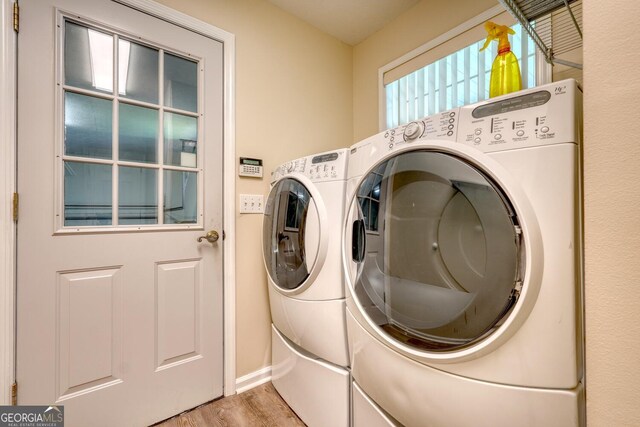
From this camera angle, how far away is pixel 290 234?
1354 millimetres

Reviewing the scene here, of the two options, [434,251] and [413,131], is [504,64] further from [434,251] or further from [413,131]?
[434,251]

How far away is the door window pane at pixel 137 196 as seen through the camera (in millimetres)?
1299

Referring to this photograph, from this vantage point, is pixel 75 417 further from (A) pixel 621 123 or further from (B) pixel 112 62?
(A) pixel 621 123

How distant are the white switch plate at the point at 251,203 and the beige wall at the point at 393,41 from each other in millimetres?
1026

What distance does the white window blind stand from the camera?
4.47 ft

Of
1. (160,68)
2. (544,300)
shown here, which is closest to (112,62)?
(160,68)

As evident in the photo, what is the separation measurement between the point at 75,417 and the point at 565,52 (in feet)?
8.88

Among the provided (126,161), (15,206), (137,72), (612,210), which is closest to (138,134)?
(126,161)

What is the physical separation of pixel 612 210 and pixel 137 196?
5.47ft

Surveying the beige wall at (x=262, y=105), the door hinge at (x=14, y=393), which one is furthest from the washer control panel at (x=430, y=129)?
the door hinge at (x=14, y=393)

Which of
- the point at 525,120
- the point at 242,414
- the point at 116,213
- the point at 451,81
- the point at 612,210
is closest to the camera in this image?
the point at 612,210

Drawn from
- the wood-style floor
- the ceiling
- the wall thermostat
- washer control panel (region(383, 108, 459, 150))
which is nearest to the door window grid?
the wall thermostat

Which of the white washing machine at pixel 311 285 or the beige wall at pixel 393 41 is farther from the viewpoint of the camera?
the beige wall at pixel 393 41

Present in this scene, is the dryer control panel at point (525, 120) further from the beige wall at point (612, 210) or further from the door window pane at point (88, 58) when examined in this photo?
the door window pane at point (88, 58)
